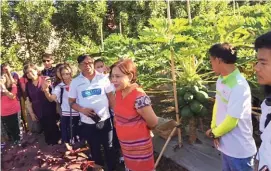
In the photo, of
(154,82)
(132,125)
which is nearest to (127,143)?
(132,125)

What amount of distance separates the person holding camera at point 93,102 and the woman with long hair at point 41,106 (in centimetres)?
122

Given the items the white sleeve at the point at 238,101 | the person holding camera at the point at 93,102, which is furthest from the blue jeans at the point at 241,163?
the person holding camera at the point at 93,102

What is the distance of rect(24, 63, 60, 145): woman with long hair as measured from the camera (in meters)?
4.74

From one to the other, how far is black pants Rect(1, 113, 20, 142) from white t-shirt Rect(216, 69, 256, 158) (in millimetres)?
Answer: 3641

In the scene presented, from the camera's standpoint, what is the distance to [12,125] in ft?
17.4

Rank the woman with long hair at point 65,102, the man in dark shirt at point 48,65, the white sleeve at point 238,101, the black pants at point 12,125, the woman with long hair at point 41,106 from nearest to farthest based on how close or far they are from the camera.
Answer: the white sleeve at point 238,101 < the woman with long hair at point 65,102 < the woman with long hair at point 41,106 < the black pants at point 12,125 < the man in dark shirt at point 48,65

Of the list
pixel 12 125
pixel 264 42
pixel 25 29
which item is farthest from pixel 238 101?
pixel 25 29

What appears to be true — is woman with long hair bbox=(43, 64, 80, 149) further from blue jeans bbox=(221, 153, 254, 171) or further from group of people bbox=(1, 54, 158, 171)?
blue jeans bbox=(221, 153, 254, 171)

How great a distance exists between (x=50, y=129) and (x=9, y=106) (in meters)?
0.77

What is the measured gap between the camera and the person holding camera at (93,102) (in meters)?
3.56

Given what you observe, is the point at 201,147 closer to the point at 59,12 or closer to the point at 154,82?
the point at 154,82

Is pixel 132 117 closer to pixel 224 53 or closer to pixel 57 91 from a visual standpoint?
pixel 224 53

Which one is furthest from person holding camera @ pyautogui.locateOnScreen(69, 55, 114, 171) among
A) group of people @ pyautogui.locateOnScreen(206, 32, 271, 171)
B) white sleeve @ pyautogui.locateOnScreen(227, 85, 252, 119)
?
white sleeve @ pyautogui.locateOnScreen(227, 85, 252, 119)

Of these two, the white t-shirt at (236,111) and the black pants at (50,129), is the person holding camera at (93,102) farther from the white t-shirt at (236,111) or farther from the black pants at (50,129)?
the white t-shirt at (236,111)
